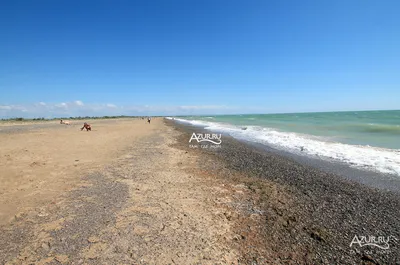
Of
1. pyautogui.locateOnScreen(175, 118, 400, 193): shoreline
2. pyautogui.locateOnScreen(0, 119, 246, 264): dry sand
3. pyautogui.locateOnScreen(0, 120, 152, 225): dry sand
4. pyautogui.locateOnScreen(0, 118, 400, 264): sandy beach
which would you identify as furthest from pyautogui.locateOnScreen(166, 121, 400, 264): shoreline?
pyautogui.locateOnScreen(0, 120, 152, 225): dry sand

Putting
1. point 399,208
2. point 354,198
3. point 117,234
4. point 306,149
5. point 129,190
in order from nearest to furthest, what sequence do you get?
point 117,234, point 399,208, point 354,198, point 129,190, point 306,149

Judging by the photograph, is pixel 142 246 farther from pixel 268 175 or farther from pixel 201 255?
pixel 268 175

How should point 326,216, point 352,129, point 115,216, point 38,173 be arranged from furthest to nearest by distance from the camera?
1. point 352,129
2. point 38,173
3. point 326,216
4. point 115,216

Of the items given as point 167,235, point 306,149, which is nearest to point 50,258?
point 167,235

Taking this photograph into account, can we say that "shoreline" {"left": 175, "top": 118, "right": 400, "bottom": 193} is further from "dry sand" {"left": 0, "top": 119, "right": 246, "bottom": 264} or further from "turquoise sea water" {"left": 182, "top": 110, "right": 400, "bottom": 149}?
"turquoise sea water" {"left": 182, "top": 110, "right": 400, "bottom": 149}

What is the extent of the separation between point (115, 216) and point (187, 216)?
1.71 meters

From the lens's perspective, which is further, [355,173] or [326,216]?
[355,173]

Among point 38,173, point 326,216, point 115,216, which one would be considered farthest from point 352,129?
point 38,173

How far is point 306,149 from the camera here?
578 inches

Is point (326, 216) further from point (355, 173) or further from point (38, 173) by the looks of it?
point (38, 173)

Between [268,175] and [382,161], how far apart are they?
6334 mm

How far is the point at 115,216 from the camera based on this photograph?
5.21 metres

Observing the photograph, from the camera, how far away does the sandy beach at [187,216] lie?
12.9 ft

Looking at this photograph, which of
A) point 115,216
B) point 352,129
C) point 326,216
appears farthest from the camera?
point 352,129
